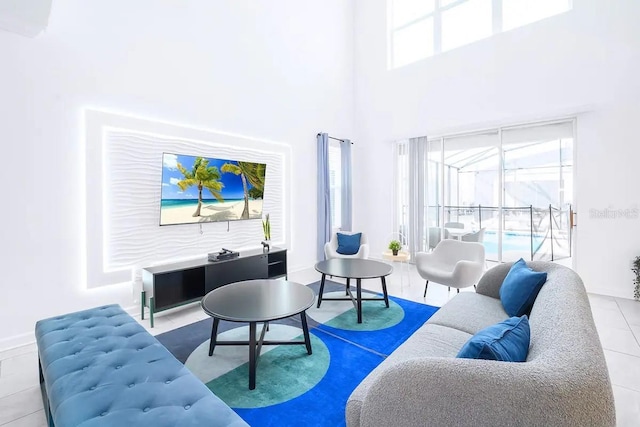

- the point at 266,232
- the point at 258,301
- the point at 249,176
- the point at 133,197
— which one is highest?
the point at 249,176

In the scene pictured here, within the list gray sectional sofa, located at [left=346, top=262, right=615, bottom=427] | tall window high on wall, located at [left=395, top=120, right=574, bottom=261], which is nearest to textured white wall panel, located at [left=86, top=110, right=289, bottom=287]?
gray sectional sofa, located at [left=346, top=262, right=615, bottom=427]

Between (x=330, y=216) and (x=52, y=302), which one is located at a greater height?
(x=330, y=216)

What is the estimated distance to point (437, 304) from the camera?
3.76m

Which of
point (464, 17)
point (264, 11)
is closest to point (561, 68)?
point (464, 17)

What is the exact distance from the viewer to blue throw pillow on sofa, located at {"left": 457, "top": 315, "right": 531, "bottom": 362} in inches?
48.8

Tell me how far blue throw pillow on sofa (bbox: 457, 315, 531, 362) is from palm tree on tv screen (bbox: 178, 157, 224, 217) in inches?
139

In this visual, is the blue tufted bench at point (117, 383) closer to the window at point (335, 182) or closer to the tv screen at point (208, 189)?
the tv screen at point (208, 189)

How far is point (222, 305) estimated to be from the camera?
8.03ft

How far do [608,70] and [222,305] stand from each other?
5.56 m

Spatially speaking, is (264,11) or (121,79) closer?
(121,79)

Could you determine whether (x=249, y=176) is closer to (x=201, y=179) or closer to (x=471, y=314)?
(x=201, y=179)

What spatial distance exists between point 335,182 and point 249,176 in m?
2.31

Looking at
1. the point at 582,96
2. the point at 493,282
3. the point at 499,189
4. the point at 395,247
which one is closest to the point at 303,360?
the point at 493,282

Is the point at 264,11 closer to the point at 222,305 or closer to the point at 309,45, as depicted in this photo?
the point at 309,45
